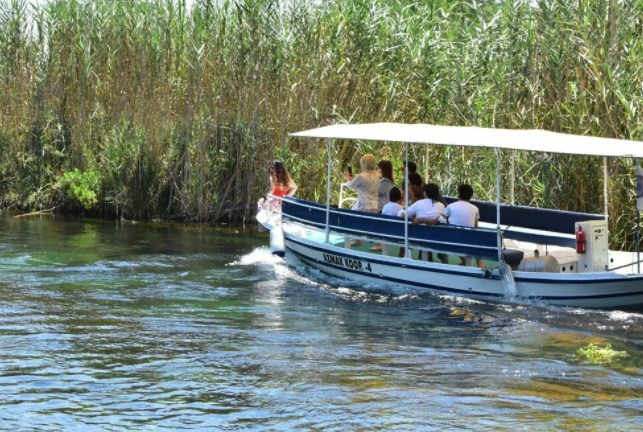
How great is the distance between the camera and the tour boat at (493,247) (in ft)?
43.6

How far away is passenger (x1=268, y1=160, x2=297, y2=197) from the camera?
19.2 metres

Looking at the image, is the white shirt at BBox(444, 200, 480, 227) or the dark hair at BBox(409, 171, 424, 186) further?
the dark hair at BBox(409, 171, 424, 186)

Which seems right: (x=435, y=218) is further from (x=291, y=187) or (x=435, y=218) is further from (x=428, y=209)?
(x=291, y=187)

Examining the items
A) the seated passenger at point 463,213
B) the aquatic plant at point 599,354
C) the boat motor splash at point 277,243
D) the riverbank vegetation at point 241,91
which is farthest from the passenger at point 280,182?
the aquatic plant at point 599,354

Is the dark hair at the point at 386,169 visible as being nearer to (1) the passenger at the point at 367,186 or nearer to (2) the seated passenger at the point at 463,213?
(1) the passenger at the point at 367,186

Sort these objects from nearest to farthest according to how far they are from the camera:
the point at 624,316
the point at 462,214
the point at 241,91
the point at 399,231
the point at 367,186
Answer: the point at 624,316 → the point at 462,214 → the point at 399,231 → the point at 367,186 → the point at 241,91

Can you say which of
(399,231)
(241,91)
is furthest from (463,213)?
(241,91)

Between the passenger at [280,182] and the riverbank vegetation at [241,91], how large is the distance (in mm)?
1233

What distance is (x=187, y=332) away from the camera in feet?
40.7

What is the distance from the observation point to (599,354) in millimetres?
11227

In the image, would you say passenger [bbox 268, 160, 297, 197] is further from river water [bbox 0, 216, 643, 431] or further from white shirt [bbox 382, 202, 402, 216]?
white shirt [bbox 382, 202, 402, 216]

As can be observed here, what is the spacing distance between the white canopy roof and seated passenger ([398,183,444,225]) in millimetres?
752

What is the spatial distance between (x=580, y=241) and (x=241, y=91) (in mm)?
9810

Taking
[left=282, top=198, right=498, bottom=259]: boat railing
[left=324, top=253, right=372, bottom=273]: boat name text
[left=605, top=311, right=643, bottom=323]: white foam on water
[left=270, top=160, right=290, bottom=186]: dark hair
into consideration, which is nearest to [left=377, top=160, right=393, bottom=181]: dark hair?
[left=282, top=198, right=498, bottom=259]: boat railing
